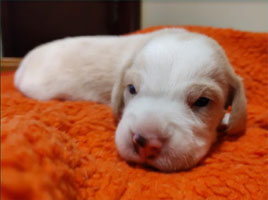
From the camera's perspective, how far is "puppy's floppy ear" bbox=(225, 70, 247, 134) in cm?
152

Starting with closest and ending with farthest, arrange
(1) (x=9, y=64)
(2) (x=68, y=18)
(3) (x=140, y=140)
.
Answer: (3) (x=140, y=140)
(1) (x=9, y=64)
(2) (x=68, y=18)

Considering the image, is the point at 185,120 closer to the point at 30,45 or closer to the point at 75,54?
the point at 75,54

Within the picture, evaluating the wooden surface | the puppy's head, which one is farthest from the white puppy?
the wooden surface


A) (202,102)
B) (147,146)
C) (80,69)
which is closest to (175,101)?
(202,102)

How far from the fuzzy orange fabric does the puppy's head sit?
76 mm

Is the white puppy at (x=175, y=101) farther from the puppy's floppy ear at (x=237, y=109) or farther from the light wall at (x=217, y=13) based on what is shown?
the light wall at (x=217, y=13)

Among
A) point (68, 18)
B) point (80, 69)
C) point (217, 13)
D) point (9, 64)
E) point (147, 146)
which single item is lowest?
point (9, 64)

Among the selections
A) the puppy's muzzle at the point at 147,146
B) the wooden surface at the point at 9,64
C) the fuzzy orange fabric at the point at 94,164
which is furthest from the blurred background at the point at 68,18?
the puppy's muzzle at the point at 147,146

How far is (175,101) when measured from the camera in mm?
1271

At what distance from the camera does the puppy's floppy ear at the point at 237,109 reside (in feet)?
4.99

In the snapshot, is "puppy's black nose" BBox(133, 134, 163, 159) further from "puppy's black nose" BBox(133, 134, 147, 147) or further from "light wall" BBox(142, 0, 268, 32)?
"light wall" BBox(142, 0, 268, 32)

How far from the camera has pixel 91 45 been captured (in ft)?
7.24

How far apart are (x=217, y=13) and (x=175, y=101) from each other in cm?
188

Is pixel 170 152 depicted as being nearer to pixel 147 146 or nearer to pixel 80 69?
pixel 147 146
